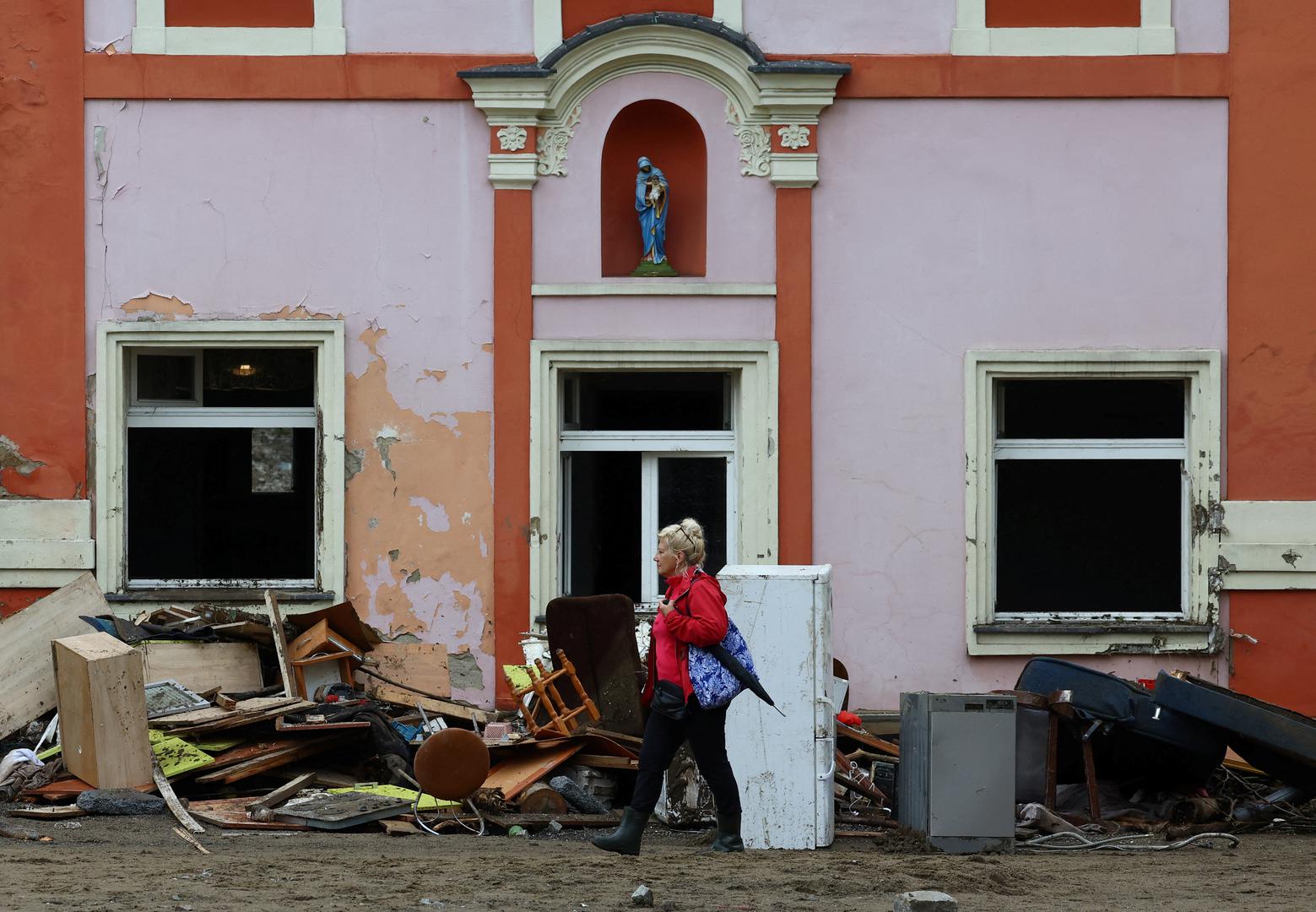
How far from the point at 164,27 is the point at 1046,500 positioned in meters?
6.75

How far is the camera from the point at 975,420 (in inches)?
459

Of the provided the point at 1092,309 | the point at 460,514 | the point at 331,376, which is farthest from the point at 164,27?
the point at 1092,309

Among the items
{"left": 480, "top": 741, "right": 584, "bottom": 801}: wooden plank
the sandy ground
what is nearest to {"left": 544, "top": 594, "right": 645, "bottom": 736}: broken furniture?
{"left": 480, "top": 741, "right": 584, "bottom": 801}: wooden plank

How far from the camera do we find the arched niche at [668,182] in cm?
1193

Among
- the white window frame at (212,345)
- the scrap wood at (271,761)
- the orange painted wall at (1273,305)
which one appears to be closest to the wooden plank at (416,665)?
the white window frame at (212,345)

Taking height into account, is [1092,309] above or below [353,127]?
below

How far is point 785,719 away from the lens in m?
9.00

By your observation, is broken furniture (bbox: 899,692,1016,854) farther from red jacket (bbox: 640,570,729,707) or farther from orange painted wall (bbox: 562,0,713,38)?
orange painted wall (bbox: 562,0,713,38)

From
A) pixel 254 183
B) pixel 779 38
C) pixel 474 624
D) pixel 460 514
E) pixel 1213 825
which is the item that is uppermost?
pixel 779 38

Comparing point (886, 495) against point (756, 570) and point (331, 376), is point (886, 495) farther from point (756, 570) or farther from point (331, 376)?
point (331, 376)

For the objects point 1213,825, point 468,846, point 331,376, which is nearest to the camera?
point 468,846

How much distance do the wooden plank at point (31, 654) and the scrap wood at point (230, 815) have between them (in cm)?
151

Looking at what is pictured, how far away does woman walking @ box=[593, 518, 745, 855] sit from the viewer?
812 centimetres

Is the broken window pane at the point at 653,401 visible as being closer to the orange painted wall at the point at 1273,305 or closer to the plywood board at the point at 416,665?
the plywood board at the point at 416,665
